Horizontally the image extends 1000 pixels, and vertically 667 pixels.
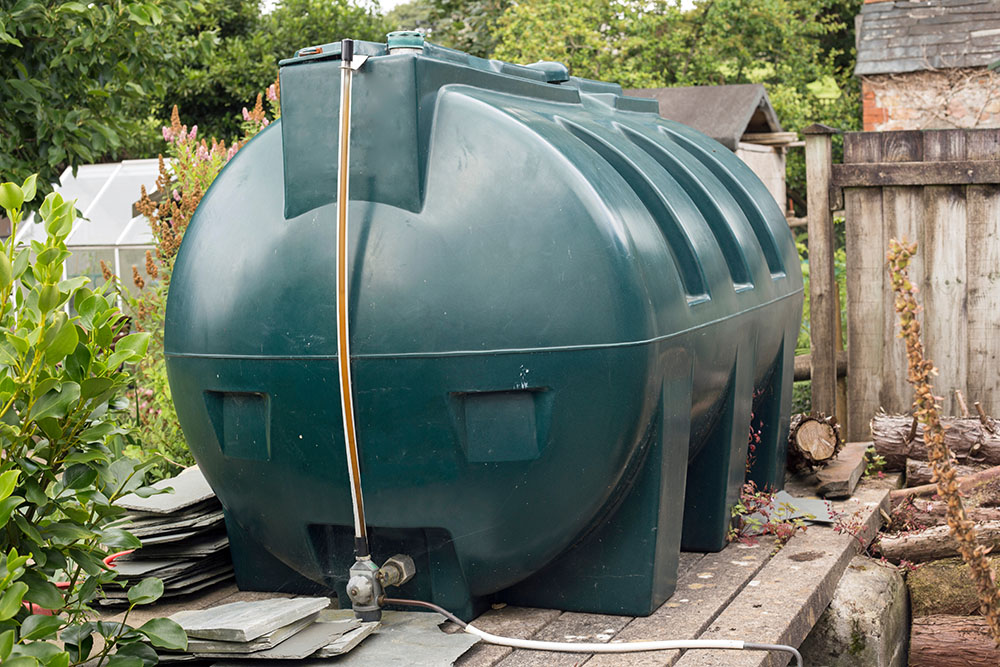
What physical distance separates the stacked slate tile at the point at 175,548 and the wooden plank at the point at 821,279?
11.4ft

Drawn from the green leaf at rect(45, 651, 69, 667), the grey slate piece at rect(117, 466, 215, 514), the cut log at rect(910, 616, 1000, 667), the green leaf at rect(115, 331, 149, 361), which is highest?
the green leaf at rect(115, 331, 149, 361)

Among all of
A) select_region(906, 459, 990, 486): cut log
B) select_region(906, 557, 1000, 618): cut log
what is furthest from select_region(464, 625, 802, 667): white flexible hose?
select_region(906, 459, 990, 486): cut log

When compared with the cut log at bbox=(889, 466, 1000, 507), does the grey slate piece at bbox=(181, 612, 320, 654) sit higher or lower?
higher

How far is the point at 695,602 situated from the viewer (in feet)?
10.1

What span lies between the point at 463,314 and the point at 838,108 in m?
13.8

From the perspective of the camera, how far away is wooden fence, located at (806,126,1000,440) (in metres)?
5.49

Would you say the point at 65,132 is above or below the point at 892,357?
above

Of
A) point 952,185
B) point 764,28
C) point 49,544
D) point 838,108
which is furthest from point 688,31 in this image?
point 49,544

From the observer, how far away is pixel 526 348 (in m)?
2.69

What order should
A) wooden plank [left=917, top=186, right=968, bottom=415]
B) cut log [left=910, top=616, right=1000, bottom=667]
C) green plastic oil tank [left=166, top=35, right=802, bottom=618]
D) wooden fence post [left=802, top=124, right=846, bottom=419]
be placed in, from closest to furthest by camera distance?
green plastic oil tank [left=166, top=35, right=802, bottom=618], cut log [left=910, top=616, right=1000, bottom=667], wooden plank [left=917, top=186, right=968, bottom=415], wooden fence post [left=802, top=124, right=846, bottom=419]

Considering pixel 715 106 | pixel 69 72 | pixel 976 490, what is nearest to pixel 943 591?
pixel 976 490

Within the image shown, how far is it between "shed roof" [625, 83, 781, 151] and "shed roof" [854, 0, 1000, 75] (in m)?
1.07

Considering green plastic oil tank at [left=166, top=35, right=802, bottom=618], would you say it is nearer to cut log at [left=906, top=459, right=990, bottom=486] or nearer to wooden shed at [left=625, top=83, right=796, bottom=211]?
cut log at [left=906, top=459, right=990, bottom=486]

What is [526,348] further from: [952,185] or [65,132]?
[952,185]
